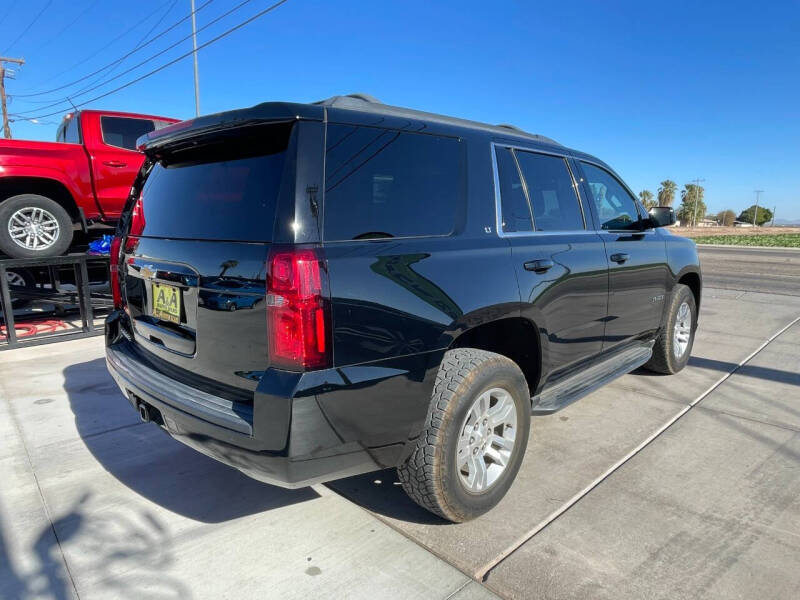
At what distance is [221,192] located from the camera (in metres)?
2.30

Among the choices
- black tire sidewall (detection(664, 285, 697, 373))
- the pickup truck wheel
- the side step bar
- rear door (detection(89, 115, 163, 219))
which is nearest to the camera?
the side step bar

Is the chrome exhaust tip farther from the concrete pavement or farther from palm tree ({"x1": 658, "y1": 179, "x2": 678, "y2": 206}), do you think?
palm tree ({"x1": 658, "y1": 179, "x2": 678, "y2": 206})

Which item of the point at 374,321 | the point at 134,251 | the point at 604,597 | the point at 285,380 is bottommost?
the point at 604,597

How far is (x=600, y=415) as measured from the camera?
3.90m

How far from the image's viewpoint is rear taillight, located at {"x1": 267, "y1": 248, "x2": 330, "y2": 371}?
1898 mm

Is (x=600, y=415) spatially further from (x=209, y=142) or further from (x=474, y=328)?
(x=209, y=142)

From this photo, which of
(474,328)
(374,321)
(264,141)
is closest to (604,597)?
(474,328)

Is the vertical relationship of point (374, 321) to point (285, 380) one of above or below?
above

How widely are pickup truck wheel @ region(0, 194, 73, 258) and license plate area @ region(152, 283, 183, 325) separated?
4432mm

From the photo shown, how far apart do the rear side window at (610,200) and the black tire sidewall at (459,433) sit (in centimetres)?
164

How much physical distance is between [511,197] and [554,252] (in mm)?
414

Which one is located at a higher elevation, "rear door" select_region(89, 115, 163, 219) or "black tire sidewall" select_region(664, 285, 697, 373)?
"rear door" select_region(89, 115, 163, 219)

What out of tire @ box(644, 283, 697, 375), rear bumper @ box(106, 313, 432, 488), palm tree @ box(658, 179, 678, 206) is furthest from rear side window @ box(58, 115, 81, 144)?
palm tree @ box(658, 179, 678, 206)

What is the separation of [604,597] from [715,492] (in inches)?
46.7
